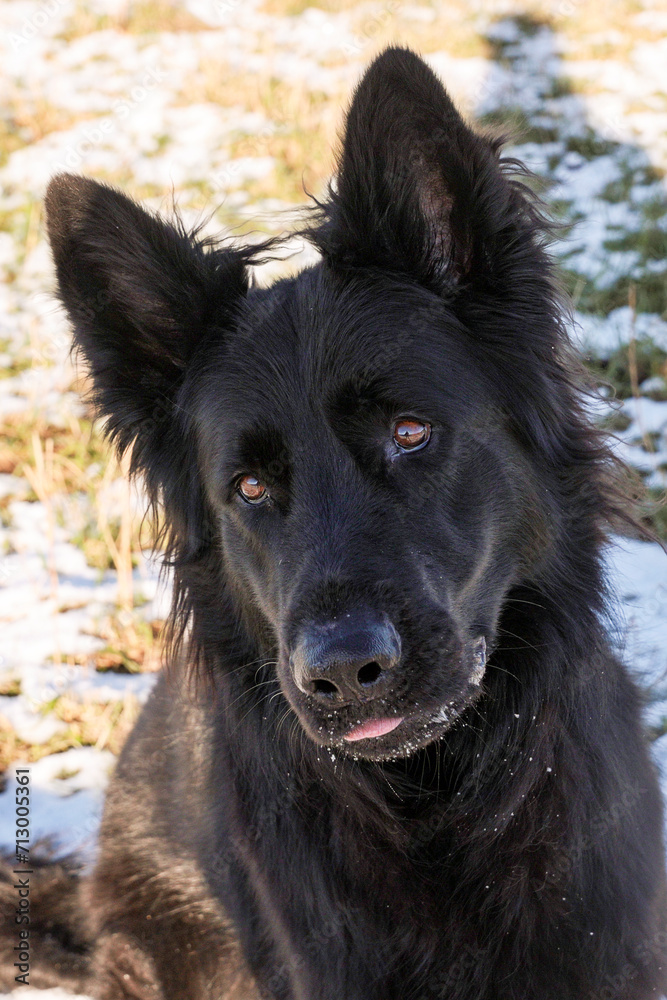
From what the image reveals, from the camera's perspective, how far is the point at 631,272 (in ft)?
21.4

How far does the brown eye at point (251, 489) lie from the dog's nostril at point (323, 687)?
0.76m

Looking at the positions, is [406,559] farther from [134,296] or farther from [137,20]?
[137,20]

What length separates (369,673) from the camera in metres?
2.22

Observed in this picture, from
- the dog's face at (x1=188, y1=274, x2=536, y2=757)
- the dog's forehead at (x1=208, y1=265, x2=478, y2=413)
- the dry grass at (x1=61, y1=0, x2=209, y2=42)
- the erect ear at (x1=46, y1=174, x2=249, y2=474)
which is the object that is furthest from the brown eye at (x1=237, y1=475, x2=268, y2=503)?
the dry grass at (x1=61, y1=0, x2=209, y2=42)

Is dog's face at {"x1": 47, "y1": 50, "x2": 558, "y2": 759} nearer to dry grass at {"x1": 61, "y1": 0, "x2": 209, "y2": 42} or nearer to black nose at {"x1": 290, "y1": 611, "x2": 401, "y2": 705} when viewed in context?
black nose at {"x1": 290, "y1": 611, "x2": 401, "y2": 705}

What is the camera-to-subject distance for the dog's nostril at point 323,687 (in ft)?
7.26

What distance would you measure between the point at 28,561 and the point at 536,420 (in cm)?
420

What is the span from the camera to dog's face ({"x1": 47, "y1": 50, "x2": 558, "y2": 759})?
2.38 meters

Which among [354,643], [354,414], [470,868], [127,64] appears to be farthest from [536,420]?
[127,64]

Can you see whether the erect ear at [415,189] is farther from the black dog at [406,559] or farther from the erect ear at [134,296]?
the erect ear at [134,296]

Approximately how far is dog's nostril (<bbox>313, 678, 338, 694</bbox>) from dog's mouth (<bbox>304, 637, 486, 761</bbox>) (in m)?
0.10

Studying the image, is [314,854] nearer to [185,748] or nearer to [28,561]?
[185,748]

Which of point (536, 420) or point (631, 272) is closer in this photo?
point (536, 420)

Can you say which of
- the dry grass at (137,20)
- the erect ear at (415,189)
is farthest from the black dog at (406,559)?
the dry grass at (137,20)
